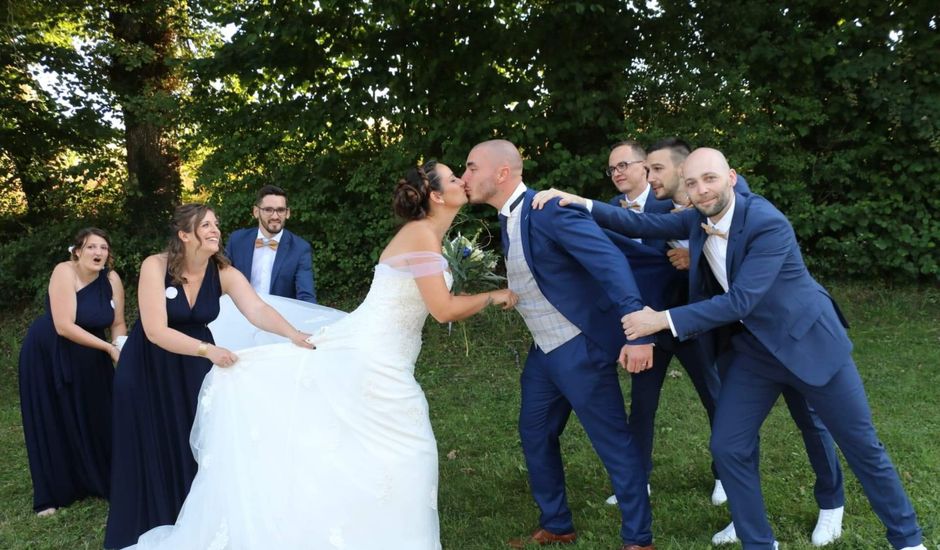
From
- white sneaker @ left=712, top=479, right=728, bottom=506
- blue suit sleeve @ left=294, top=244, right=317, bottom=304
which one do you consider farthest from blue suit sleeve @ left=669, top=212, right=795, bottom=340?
blue suit sleeve @ left=294, top=244, right=317, bottom=304

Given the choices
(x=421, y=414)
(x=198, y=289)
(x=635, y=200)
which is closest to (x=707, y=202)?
(x=635, y=200)

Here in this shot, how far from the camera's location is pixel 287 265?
20.9ft

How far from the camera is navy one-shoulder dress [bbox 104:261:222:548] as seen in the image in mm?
4684

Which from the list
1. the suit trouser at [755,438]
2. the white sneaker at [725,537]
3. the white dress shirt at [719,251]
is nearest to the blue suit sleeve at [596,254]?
the white dress shirt at [719,251]

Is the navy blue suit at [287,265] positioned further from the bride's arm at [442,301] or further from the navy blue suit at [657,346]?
the navy blue suit at [657,346]

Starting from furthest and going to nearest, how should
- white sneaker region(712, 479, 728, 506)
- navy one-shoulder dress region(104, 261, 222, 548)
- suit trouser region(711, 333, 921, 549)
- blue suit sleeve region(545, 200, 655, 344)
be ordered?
white sneaker region(712, 479, 728, 506), navy one-shoulder dress region(104, 261, 222, 548), blue suit sleeve region(545, 200, 655, 344), suit trouser region(711, 333, 921, 549)

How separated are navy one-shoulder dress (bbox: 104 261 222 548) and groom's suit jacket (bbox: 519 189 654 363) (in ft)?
6.71

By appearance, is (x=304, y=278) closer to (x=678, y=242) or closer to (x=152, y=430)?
(x=152, y=430)

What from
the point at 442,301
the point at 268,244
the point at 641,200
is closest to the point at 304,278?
the point at 268,244

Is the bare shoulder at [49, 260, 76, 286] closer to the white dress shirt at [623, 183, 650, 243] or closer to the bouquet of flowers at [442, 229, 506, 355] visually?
the bouquet of flowers at [442, 229, 506, 355]

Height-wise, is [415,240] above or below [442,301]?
above

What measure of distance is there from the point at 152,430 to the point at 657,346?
123 inches

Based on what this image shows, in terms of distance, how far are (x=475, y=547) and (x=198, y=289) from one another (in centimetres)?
230

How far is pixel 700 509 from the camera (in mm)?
4902
